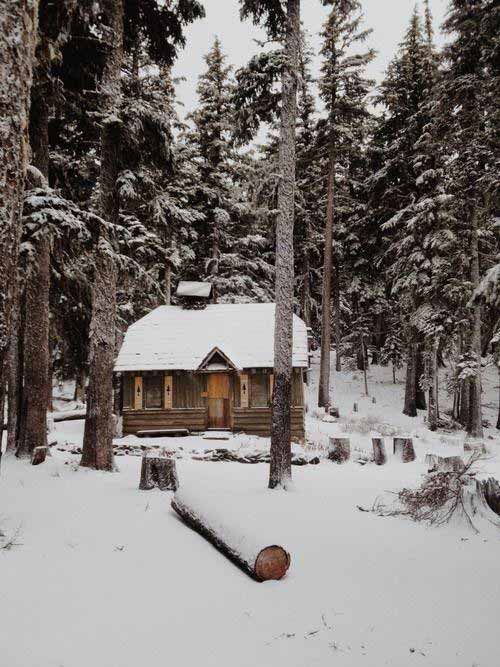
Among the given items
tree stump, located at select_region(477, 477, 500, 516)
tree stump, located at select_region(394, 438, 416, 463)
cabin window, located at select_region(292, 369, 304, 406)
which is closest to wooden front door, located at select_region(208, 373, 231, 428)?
cabin window, located at select_region(292, 369, 304, 406)

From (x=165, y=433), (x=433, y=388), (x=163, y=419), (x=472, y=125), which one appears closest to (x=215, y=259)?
(x=163, y=419)

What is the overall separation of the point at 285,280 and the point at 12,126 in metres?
7.09

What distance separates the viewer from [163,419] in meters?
19.2

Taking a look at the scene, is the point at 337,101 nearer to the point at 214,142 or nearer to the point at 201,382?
the point at 214,142

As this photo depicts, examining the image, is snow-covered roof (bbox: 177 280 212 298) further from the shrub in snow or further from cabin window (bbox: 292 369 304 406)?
the shrub in snow

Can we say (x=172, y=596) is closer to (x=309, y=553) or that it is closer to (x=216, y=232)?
(x=309, y=553)

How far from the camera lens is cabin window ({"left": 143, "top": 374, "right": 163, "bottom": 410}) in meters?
19.4

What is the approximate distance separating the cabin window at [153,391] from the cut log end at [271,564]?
1529 cm

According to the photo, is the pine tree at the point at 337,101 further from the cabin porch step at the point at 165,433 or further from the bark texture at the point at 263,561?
the bark texture at the point at 263,561

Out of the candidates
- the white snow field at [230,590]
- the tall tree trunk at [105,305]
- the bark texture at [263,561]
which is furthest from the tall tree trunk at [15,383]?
the bark texture at [263,561]

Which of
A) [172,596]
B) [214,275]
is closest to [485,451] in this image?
[172,596]

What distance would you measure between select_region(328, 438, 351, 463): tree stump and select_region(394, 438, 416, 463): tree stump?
1.61 meters

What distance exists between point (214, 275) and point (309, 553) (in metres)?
Result: 21.1

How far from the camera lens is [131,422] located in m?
19.3
